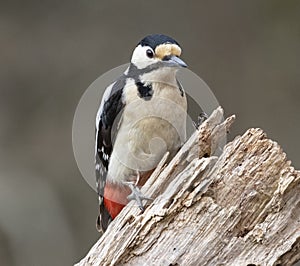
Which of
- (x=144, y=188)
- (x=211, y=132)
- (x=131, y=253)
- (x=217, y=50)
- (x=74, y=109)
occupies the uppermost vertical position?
(x=217, y=50)

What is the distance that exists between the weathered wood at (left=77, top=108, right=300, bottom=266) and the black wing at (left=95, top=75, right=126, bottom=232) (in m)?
0.37

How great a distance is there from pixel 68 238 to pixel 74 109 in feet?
1.83

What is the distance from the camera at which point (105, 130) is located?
2082 millimetres

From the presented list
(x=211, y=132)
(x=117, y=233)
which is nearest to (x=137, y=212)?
(x=117, y=233)

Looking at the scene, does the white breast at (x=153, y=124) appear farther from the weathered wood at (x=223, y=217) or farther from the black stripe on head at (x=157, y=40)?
the weathered wood at (x=223, y=217)

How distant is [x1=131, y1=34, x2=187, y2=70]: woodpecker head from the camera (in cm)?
192

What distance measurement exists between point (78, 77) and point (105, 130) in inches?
59.7

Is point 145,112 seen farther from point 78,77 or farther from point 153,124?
point 78,77

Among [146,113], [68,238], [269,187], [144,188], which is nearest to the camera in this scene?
[269,187]

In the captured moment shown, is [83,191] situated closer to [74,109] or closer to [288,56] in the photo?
[74,109]

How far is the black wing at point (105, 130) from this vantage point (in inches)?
80.2

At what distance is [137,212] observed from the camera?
174cm

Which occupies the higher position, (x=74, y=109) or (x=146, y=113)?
(x=74, y=109)

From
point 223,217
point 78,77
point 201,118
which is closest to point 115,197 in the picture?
point 201,118
